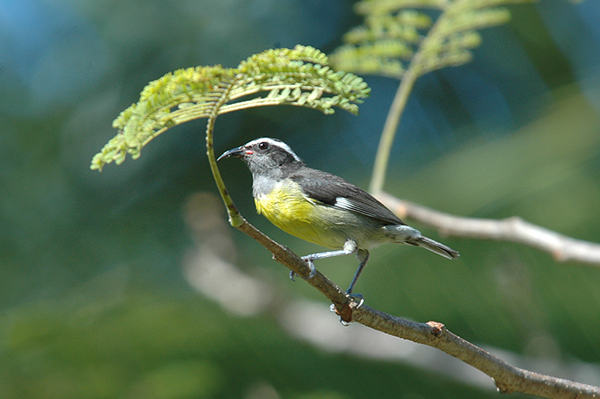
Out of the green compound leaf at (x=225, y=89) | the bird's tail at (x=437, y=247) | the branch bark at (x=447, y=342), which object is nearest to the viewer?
the green compound leaf at (x=225, y=89)

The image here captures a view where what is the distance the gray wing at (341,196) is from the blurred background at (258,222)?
834 mm

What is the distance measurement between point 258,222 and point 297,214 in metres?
2.06

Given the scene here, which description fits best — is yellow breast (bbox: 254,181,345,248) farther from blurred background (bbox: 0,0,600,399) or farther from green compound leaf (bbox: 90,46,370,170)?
green compound leaf (bbox: 90,46,370,170)

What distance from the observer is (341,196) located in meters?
3.92

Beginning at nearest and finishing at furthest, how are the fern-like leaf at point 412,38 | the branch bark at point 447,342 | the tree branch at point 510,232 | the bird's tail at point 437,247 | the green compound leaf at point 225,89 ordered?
1. the green compound leaf at point 225,89
2. the branch bark at point 447,342
3. the tree branch at point 510,232
4. the bird's tail at point 437,247
5. the fern-like leaf at point 412,38

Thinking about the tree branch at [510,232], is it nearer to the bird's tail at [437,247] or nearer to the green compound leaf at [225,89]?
the bird's tail at [437,247]

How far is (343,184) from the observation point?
13.2 ft

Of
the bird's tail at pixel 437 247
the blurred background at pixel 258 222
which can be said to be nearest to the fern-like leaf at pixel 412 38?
the blurred background at pixel 258 222

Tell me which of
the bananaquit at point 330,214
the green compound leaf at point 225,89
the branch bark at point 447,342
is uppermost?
the green compound leaf at point 225,89

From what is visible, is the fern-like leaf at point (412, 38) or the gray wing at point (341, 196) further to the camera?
the fern-like leaf at point (412, 38)

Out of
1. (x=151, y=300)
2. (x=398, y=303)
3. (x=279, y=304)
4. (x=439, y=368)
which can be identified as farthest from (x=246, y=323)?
(x=439, y=368)

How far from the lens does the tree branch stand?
354 centimetres

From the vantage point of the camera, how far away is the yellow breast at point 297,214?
3.66 meters

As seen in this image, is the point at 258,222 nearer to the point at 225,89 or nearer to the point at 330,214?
the point at 330,214
